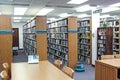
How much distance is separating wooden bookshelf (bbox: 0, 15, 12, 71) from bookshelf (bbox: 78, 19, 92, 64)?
3.83 metres

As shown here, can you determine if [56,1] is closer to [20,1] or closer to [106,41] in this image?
[20,1]

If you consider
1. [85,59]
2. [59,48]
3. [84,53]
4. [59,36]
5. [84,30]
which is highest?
[84,30]

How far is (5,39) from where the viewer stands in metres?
7.03

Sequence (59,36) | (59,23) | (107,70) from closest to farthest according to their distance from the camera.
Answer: (107,70), (59,23), (59,36)

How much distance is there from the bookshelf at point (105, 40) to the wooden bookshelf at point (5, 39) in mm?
3907

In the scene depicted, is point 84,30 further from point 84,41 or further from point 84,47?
point 84,47

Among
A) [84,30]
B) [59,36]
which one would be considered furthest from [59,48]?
[84,30]

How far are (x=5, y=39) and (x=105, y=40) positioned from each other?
421cm

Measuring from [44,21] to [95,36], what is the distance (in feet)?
8.12

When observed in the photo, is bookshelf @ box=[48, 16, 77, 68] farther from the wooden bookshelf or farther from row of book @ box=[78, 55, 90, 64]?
the wooden bookshelf

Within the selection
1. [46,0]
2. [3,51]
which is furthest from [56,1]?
[3,51]

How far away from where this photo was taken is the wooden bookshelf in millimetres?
6961

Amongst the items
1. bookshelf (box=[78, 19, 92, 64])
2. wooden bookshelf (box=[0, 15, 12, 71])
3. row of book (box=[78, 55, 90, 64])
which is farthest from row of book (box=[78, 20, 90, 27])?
wooden bookshelf (box=[0, 15, 12, 71])

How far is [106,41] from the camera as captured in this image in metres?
7.76
